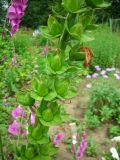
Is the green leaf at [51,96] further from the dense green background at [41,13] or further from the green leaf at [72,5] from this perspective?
the dense green background at [41,13]

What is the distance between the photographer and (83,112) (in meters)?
4.86

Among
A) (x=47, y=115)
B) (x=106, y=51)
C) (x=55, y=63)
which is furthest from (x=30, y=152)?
(x=106, y=51)

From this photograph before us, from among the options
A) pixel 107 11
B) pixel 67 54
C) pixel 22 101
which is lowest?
pixel 107 11

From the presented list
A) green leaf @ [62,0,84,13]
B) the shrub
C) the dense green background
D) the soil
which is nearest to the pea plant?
green leaf @ [62,0,84,13]

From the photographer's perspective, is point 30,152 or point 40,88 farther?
point 30,152

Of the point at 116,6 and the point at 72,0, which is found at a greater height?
the point at 72,0

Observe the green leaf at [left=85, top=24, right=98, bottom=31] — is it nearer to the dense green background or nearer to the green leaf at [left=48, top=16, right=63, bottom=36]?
the green leaf at [left=48, top=16, right=63, bottom=36]

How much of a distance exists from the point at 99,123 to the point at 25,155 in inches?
122

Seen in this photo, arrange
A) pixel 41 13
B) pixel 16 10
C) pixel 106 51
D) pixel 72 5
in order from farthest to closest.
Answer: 1. pixel 41 13
2. pixel 106 51
3. pixel 16 10
4. pixel 72 5

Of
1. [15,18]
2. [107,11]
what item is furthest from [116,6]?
[15,18]

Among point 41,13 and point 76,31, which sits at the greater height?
point 76,31

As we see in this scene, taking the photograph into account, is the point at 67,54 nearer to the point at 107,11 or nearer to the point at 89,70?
the point at 89,70

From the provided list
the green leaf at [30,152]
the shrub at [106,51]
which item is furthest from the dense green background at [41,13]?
the green leaf at [30,152]

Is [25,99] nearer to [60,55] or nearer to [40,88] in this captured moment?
[40,88]
